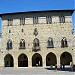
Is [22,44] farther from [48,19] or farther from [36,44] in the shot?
[48,19]

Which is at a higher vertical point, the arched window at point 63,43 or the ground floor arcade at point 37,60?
the arched window at point 63,43

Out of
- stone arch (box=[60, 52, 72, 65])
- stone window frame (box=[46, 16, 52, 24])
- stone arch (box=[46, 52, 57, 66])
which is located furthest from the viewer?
stone arch (box=[46, 52, 57, 66])

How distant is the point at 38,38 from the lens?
39906 mm

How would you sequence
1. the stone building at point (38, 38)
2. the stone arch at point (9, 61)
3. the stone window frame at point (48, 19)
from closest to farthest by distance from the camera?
the stone building at point (38, 38) → the stone window frame at point (48, 19) → the stone arch at point (9, 61)

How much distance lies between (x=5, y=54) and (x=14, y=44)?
9.67 feet

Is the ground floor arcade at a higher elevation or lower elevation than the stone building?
lower

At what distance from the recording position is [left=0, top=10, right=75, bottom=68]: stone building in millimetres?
39219

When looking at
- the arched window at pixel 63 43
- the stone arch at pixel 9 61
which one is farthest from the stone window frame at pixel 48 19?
the stone arch at pixel 9 61

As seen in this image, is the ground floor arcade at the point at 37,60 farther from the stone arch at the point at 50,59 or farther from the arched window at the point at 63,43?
the arched window at the point at 63,43

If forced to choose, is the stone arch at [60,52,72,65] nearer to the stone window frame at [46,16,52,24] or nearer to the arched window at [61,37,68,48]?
the arched window at [61,37,68,48]

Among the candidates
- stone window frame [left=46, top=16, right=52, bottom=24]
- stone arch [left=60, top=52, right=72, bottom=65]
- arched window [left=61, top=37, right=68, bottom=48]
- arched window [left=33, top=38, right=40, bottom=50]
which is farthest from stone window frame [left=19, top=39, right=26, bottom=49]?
stone arch [left=60, top=52, right=72, bottom=65]

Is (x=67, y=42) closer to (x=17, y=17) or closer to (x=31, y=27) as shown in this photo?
(x=31, y=27)

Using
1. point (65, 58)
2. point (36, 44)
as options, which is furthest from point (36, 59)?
point (65, 58)

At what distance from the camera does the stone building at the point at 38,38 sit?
3922cm
